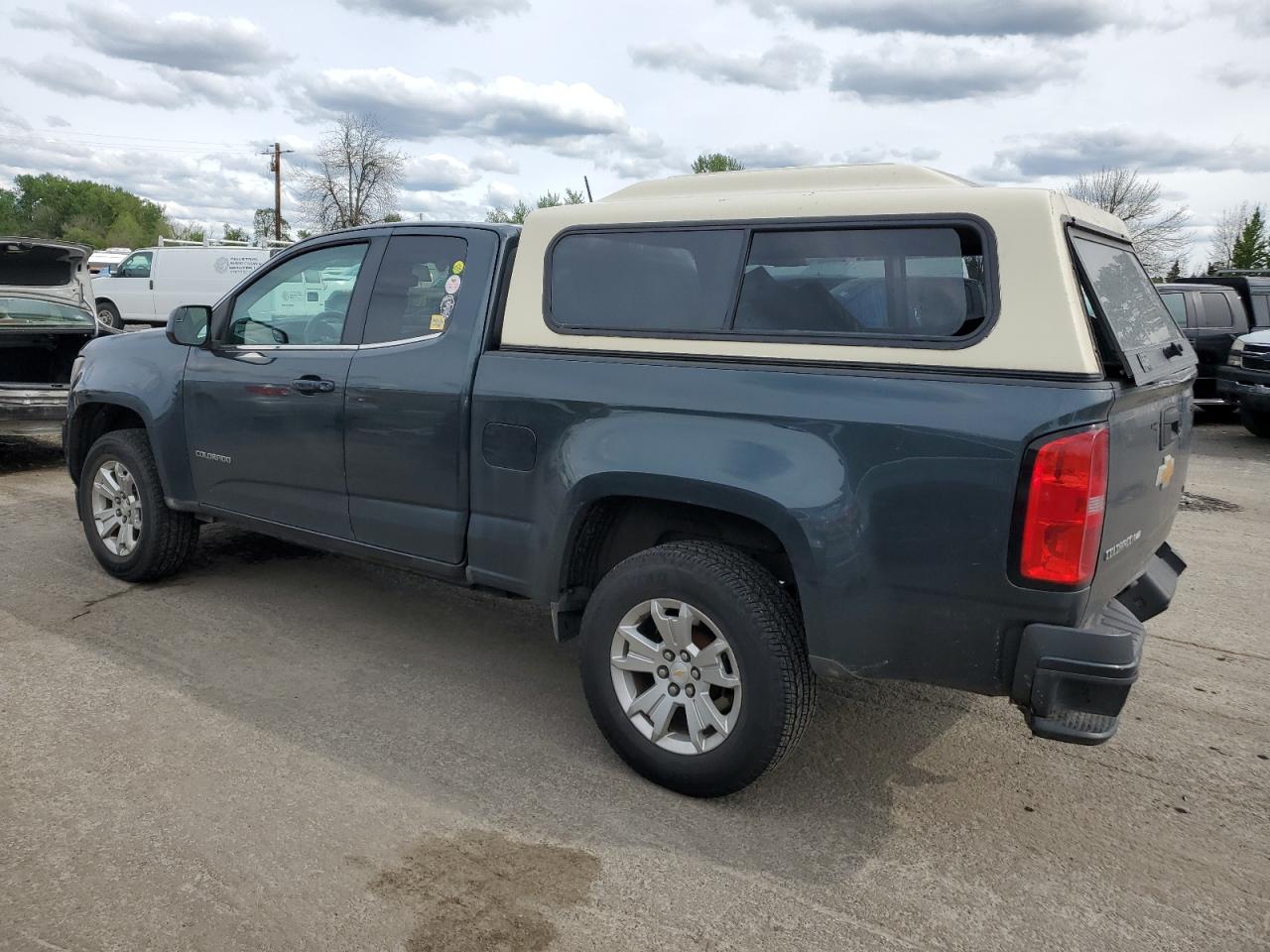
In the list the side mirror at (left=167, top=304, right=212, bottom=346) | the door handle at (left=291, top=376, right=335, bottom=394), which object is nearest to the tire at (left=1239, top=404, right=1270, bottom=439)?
the door handle at (left=291, top=376, right=335, bottom=394)

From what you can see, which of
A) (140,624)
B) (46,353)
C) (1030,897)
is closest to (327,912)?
(1030,897)

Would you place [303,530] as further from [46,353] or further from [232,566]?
[46,353]

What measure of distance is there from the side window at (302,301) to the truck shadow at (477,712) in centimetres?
139

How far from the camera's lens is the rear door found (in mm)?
2844

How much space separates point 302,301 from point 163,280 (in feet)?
67.1

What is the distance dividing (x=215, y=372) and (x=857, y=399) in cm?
331

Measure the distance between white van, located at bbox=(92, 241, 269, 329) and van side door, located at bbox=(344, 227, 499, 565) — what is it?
1983 cm

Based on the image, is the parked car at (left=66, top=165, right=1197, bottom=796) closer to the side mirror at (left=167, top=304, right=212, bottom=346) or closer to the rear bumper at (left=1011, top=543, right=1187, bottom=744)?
the rear bumper at (left=1011, top=543, right=1187, bottom=744)

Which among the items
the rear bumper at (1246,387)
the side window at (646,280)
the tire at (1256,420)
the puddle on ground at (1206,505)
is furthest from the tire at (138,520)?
the tire at (1256,420)

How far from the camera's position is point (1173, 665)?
14.9ft

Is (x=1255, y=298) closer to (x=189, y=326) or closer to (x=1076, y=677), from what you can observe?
(x=1076, y=677)

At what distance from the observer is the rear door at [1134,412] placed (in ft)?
9.33

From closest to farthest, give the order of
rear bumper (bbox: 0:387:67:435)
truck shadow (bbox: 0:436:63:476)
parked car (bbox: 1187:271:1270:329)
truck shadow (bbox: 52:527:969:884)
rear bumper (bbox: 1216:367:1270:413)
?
truck shadow (bbox: 52:527:969:884) < rear bumper (bbox: 0:387:67:435) < truck shadow (bbox: 0:436:63:476) < rear bumper (bbox: 1216:367:1270:413) < parked car (bbox: 1187:271:1270:329)

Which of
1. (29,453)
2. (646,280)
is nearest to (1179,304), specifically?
(646,280)
